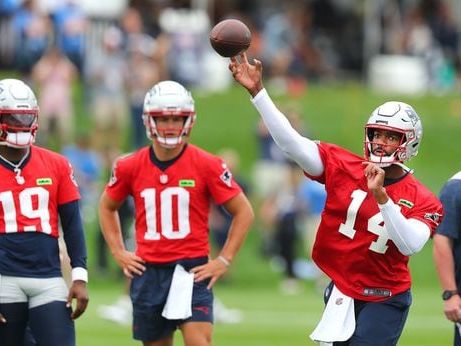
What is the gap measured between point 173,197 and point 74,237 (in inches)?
41.0

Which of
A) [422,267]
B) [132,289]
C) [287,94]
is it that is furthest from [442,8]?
[132,289]

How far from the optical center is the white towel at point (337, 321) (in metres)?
8.42

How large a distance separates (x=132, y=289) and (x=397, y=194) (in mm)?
2233

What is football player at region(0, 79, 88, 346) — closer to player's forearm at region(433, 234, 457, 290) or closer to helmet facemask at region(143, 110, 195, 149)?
helmet facemask at region(143, 110, 195, 149)

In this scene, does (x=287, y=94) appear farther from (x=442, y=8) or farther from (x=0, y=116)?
(x=0, y=116)

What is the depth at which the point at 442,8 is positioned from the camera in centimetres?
2666

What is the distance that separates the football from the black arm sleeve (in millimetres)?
1351

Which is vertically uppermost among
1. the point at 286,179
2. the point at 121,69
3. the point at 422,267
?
the point at 121,69

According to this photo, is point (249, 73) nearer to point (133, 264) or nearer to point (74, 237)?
point (74, 237)

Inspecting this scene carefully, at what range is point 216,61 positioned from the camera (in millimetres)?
25000

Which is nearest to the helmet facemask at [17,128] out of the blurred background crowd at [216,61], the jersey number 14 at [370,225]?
the jersey number 14 at [370,225]

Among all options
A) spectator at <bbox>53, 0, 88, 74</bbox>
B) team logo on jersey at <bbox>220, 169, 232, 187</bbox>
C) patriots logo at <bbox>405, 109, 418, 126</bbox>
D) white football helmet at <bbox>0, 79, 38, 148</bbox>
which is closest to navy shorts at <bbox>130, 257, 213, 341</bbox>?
team logo on jersey at <bbox>220, 169, 232, 187</bbox>

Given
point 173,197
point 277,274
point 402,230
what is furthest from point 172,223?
point 277,274

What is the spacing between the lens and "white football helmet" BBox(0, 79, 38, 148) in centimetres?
873
